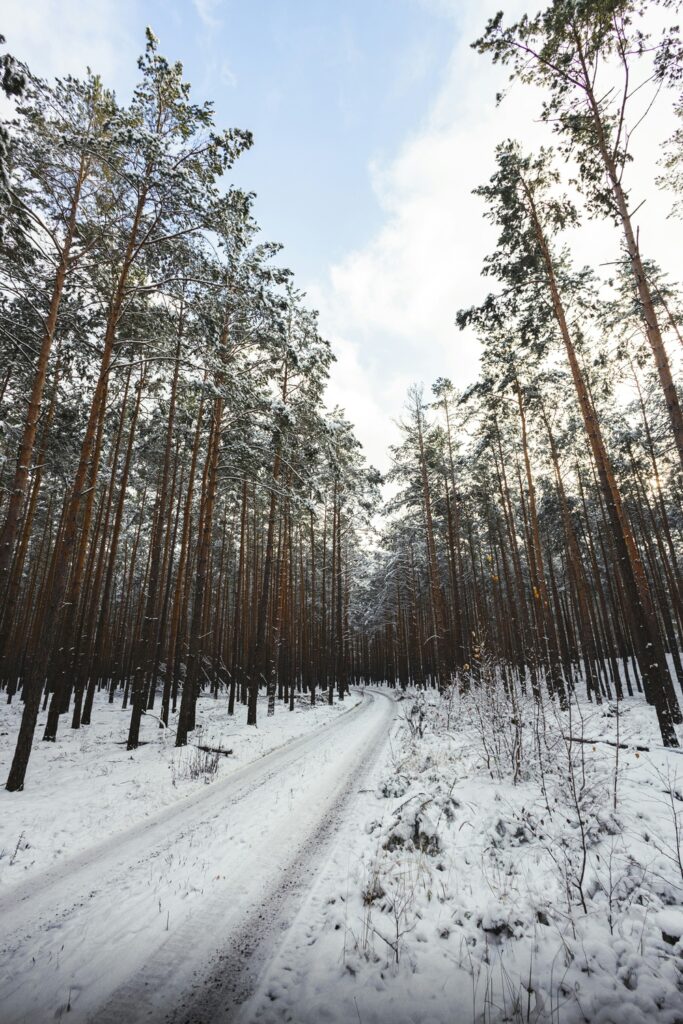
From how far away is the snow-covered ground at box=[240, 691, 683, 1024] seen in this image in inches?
103

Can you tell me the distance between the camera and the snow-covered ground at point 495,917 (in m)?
2.61

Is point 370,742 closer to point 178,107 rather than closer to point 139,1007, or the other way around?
point 139,1007

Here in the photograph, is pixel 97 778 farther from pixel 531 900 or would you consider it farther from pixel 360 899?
pixel 531 900

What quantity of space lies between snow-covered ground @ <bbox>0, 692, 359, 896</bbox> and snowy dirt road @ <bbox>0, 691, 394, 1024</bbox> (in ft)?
1.67

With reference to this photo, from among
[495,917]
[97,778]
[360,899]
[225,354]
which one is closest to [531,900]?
[495,917]

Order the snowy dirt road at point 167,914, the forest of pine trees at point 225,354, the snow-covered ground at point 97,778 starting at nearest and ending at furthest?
the snowy dirt road at point 167,914 < the snow-covered ground at point 97,778 < the forest of pine trees at point 225,354

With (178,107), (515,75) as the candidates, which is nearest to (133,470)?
(178,107)

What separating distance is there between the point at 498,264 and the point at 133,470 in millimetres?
17222

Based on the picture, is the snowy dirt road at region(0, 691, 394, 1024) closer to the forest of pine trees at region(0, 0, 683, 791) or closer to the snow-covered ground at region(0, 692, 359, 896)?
the snow-covered ground at region(0, 692, 359, 896)

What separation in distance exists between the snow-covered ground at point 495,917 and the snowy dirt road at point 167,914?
340 mm

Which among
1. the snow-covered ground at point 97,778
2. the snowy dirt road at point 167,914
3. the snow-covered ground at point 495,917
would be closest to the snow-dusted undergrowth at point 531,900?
the snow-covered ground at point 495,917

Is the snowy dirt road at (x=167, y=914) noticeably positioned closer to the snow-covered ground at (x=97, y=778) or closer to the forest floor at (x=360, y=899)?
the forest floor at (x=360, y=899)

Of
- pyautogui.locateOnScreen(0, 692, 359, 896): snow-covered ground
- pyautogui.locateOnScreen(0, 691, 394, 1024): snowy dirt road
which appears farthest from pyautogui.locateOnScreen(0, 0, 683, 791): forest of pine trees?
pyautogui.locateOnScreen(0, 691, 394, 1024): snowy dirt road

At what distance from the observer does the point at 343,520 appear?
25.2 m
